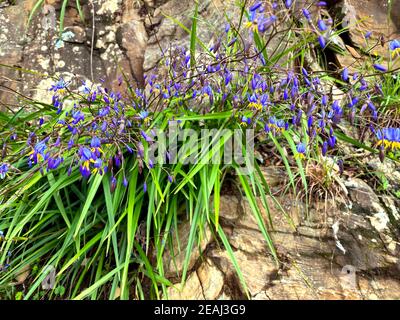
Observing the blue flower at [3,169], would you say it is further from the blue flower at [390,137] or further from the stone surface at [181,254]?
the blue flower at [390,137]

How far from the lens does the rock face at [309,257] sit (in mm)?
1898

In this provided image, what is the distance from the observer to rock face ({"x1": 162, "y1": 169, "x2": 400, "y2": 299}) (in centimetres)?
190

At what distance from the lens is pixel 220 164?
208 centimetres

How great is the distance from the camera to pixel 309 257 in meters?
1.98

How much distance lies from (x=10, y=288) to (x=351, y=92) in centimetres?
238

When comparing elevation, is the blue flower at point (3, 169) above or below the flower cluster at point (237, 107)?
below

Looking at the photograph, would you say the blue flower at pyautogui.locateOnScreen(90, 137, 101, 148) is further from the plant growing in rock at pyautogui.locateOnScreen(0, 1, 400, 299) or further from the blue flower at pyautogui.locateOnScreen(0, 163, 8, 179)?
the blue flower at pyautogui.locateOnScreen(0, 163, 8, 179)

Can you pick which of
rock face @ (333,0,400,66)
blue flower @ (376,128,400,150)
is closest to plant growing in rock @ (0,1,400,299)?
blue flower @ (376,128,400,150)

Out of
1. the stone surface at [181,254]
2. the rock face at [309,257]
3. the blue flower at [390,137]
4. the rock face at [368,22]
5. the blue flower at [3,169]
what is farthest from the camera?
the rock face at [368,22]

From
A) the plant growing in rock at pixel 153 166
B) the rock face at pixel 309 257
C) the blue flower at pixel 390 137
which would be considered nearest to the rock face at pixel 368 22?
the plant growing in rock at pixel 153 166

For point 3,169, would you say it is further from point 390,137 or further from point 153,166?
point 390,137
